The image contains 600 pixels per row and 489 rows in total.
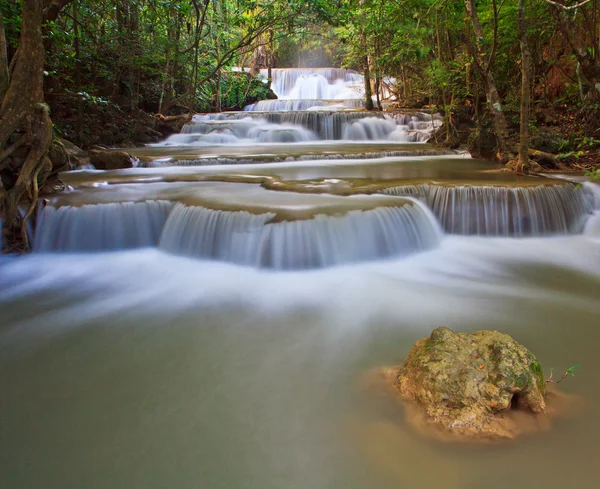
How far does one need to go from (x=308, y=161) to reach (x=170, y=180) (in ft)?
11.0

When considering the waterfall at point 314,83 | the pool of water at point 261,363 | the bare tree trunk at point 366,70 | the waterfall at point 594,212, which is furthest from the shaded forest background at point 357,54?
the waterfall at point 314,83

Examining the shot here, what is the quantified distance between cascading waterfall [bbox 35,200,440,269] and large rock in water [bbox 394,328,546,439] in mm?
2583

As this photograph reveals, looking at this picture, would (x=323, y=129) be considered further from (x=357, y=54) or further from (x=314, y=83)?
(x=314, y=83)

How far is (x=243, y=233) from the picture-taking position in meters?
5.35

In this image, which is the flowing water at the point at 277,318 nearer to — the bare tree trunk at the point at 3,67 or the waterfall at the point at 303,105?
the bare tree trunk at the point at 3,67

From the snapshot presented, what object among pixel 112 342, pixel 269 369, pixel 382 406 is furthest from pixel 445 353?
pixel 112 342

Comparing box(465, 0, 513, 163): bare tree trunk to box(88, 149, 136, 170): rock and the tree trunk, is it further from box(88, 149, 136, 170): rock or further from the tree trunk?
box(88, 149, 136, 170): rock

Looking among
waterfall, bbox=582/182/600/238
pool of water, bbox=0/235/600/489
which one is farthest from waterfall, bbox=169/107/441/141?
pool of water, bbox=0/235/600/489

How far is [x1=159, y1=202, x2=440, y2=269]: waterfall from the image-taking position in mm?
5148

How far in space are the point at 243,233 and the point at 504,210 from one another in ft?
12.2

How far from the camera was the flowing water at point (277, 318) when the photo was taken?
93.0 inches

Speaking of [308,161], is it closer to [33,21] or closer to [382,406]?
[33,21]

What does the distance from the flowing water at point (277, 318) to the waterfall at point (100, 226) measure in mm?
21

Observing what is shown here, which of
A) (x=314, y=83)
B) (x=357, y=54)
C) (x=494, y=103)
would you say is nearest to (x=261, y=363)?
(x=494, y=103)
